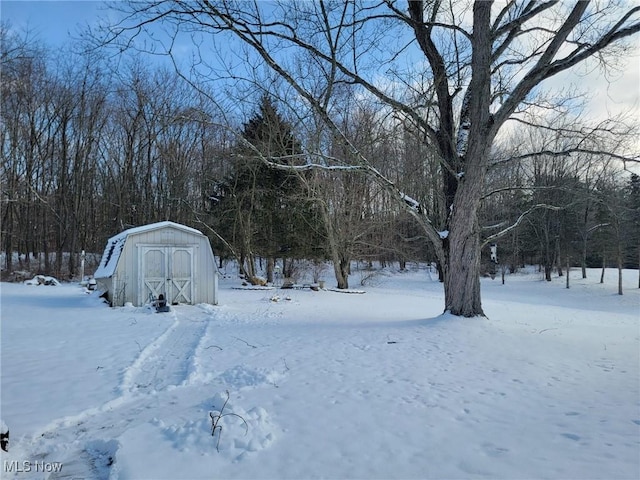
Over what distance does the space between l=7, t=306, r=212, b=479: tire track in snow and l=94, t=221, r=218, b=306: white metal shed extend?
6.64 meters

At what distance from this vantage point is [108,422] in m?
3.89

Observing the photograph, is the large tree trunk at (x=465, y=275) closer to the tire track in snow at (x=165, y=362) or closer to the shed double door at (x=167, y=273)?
the tire track in snow at (x=165, y=362)

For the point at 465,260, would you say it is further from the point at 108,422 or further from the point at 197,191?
the point at 197,191

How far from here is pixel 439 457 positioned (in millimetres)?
3057

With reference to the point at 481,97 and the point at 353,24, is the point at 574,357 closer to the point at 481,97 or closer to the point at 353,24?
the point at 481,97

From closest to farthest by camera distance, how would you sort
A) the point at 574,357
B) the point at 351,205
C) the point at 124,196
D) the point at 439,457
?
the point at 439,457, the point at 574,357, the point at 351,205, the point at 124,196

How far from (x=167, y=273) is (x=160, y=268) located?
0.89ft

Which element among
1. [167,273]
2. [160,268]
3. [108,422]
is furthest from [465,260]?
[160,268]

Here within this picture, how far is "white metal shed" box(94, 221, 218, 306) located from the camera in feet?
41.9

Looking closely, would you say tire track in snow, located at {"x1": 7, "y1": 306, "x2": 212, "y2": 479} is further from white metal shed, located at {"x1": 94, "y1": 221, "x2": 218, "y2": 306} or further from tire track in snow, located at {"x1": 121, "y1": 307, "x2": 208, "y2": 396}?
white metal shed, located at {"x1": 94, "y1": 221, "x2": 218, "y2": 306}

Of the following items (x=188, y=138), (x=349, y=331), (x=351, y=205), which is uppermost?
(x=188, y=138)

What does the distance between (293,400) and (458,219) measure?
6.18 m

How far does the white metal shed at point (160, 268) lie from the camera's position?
1277cm

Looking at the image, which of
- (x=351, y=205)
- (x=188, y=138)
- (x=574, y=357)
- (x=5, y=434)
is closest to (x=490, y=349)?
(x=574, y=357)
